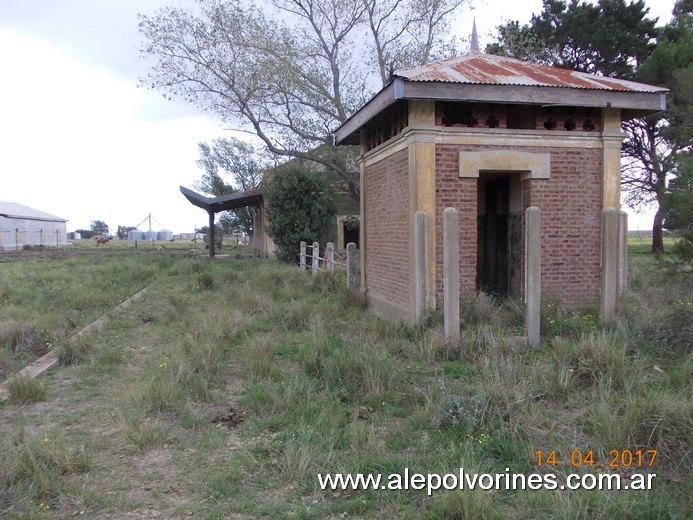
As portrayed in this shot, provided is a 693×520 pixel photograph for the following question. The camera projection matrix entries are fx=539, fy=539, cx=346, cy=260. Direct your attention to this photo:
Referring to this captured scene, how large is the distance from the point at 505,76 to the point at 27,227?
174ft

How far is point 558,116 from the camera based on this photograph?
8.27 meters

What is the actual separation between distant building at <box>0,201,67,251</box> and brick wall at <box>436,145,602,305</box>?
42.9 m

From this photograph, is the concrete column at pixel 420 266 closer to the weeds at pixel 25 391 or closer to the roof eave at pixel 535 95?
the roof eave at pixel 535 95

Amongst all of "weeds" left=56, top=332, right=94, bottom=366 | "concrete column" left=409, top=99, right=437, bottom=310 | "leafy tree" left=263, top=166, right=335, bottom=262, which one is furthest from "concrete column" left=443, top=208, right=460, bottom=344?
"leafy tree" left=263, top=166, right=335, bottom=262

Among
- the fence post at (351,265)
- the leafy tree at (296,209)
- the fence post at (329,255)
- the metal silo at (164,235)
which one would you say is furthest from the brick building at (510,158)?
the metal silo at (164,235)

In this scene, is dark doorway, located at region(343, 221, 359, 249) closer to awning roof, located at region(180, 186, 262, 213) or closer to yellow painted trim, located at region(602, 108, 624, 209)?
awning roof, located at region(180, 186, 262, 213)

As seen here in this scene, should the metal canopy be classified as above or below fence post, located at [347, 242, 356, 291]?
above

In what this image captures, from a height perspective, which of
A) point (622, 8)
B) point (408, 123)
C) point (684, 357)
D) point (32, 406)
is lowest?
point (32, 406)

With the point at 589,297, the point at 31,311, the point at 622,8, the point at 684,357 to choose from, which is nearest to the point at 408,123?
the point at 589,297

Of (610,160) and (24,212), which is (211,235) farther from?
(24,212)

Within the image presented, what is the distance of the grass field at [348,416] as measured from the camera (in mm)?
3383

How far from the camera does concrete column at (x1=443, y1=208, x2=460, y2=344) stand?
21.0 ft

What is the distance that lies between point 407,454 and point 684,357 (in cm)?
343

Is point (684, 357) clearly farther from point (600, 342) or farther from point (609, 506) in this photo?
point (609, 506)
